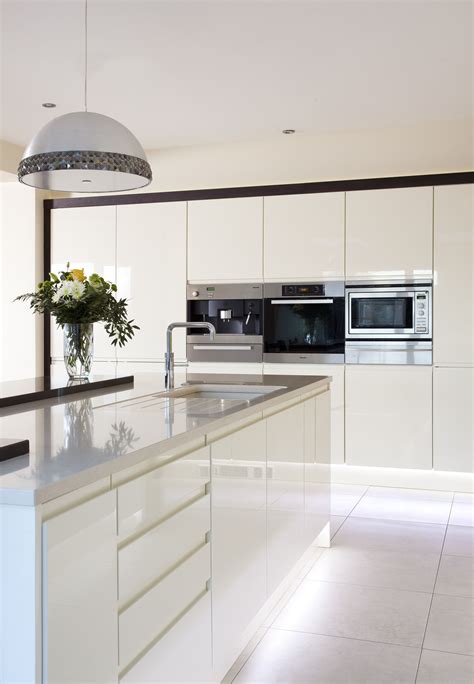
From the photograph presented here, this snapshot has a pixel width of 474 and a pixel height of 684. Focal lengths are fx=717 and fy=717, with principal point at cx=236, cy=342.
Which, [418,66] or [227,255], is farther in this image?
[227,255]

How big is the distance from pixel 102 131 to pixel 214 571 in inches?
61.1

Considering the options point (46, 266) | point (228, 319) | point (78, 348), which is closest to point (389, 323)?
point (228, 319)

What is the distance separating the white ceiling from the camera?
10.8 ft

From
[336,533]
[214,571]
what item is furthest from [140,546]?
[336,533]

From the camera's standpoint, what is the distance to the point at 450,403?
4941 mm

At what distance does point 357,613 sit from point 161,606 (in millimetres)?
1484

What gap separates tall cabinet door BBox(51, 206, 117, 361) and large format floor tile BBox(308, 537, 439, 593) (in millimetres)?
2752

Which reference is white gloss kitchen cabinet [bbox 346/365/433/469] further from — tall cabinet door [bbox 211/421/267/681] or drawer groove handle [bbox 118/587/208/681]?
drawer groove handle [bbox 118/587/208/681]

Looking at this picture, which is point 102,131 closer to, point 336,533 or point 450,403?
point 336,533

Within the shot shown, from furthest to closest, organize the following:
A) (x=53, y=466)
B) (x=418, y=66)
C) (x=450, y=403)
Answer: (x=450, y=403) → (x=418, y=66) → (x=53, y=466)

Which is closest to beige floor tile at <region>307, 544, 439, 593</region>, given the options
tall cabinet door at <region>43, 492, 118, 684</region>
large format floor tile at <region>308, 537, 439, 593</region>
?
large format floor tile at <region>308, 537, 439, 593</region>

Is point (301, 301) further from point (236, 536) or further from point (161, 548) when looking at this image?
point (161, 548)

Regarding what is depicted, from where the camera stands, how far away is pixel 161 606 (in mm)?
1762

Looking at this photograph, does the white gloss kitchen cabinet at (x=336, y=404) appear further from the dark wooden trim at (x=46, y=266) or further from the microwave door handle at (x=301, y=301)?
the dark wooden trim at (x=46, y=266)
